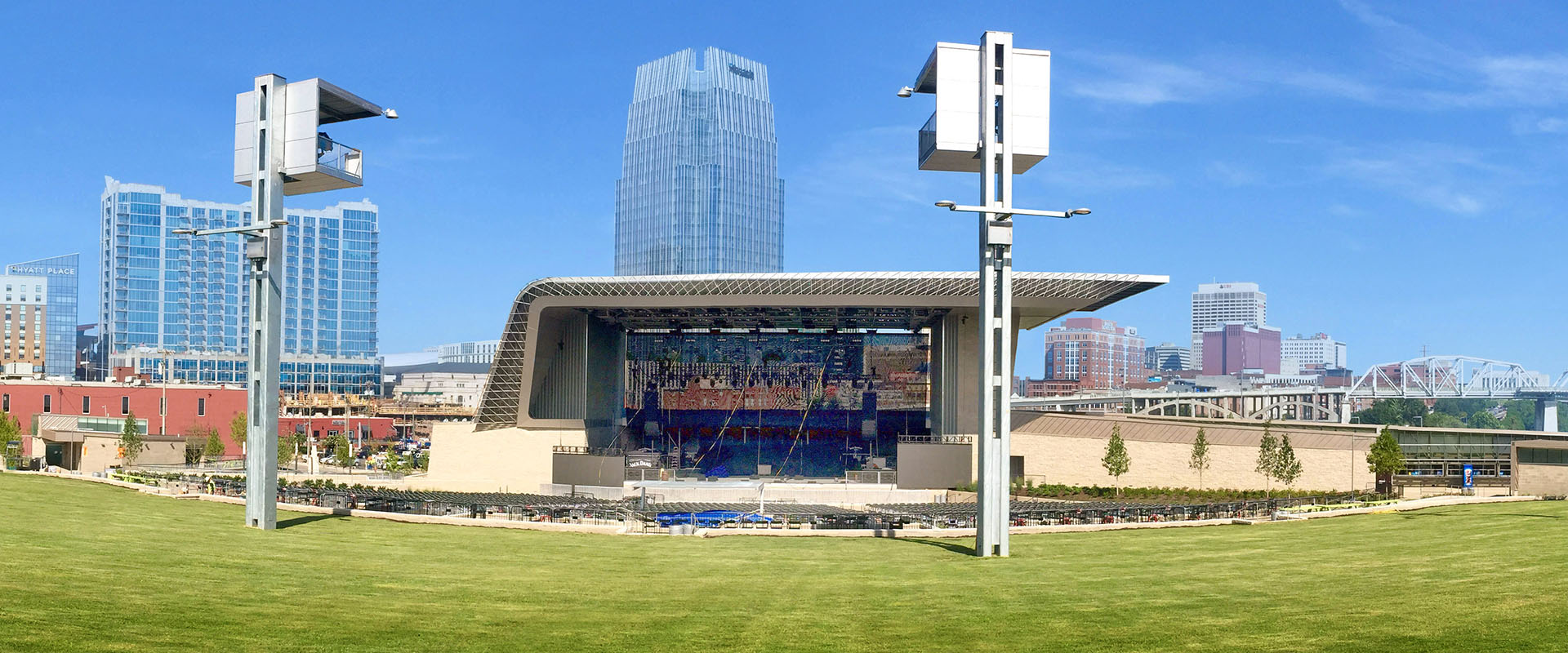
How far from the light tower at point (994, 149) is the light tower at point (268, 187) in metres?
13.8

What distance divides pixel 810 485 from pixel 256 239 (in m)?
38.6

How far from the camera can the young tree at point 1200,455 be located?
Result: 52531 mm

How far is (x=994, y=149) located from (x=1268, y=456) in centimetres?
3273

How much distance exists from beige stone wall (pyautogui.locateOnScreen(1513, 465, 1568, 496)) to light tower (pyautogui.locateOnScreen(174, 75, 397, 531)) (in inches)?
1595

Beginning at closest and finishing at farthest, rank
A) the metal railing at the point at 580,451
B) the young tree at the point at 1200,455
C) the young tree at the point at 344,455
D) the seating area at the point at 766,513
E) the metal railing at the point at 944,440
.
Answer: the seating area at the point at 766,513 → the young tree at the point at 1200,455 → the metal railing at the point at 944,440 → the metal railing at the point at 580,451 → the young tree at the point at 344,455

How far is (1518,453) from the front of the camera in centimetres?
4353

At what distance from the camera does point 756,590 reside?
58.9 ft

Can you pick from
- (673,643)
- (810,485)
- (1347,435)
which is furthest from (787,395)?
(673,643)

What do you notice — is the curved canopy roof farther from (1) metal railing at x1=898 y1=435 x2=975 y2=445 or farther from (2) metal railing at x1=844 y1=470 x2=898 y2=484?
(2) metal railing at x1=844 y1=470 x2=898 y2=484

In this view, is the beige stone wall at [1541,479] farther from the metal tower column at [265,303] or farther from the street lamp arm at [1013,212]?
the metal tower column at [265,303]

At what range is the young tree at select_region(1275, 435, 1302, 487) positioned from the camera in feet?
161

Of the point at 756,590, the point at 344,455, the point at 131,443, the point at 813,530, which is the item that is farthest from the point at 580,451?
the point at 756,590

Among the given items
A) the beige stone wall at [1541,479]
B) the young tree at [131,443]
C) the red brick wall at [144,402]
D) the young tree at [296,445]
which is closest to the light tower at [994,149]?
the beige stone wall at [1541,479]

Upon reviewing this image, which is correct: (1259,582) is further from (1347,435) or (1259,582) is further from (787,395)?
(787,395)
